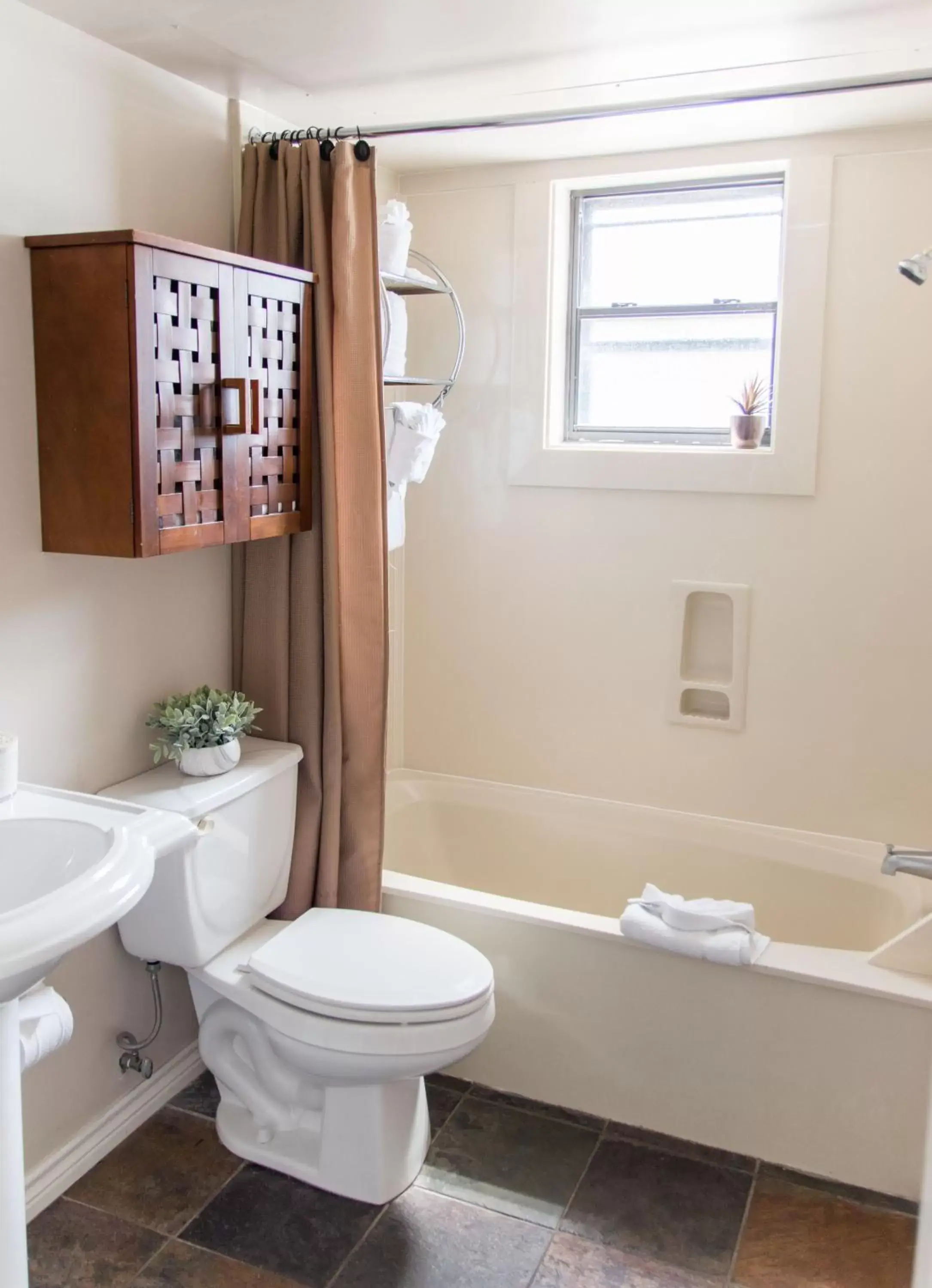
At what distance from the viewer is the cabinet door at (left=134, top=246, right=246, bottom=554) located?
1.87m

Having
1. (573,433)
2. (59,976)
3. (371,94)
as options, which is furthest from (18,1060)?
(573,433)

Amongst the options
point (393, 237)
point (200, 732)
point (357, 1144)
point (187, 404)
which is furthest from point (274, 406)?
point (357, 1144)

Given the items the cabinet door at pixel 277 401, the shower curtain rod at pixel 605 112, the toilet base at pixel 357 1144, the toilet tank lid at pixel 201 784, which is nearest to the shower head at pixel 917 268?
the shower curtain rod at pixel 605 112

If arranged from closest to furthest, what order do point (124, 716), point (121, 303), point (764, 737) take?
1. point (121, 303)
2. point (124, 716)
3. point (764, 737)

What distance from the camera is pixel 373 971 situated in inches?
82.5

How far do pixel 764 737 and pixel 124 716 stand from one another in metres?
1.62

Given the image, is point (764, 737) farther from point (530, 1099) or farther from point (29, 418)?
Result: point (29, 418)

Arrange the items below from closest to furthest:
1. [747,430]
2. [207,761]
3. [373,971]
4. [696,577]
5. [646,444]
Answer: [373,971]
[207,761]
[747,430]
[696,577]
[646,444]

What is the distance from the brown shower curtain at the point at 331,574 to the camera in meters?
2.35

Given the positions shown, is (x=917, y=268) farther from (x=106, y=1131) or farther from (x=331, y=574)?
(x=106, y=1131)

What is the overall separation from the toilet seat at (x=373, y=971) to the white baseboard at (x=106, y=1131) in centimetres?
45

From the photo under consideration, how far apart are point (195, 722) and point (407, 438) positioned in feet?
2.71

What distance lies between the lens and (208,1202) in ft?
7.04

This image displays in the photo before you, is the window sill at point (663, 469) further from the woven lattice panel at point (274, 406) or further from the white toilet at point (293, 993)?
the white toilet at point (293, 993)
